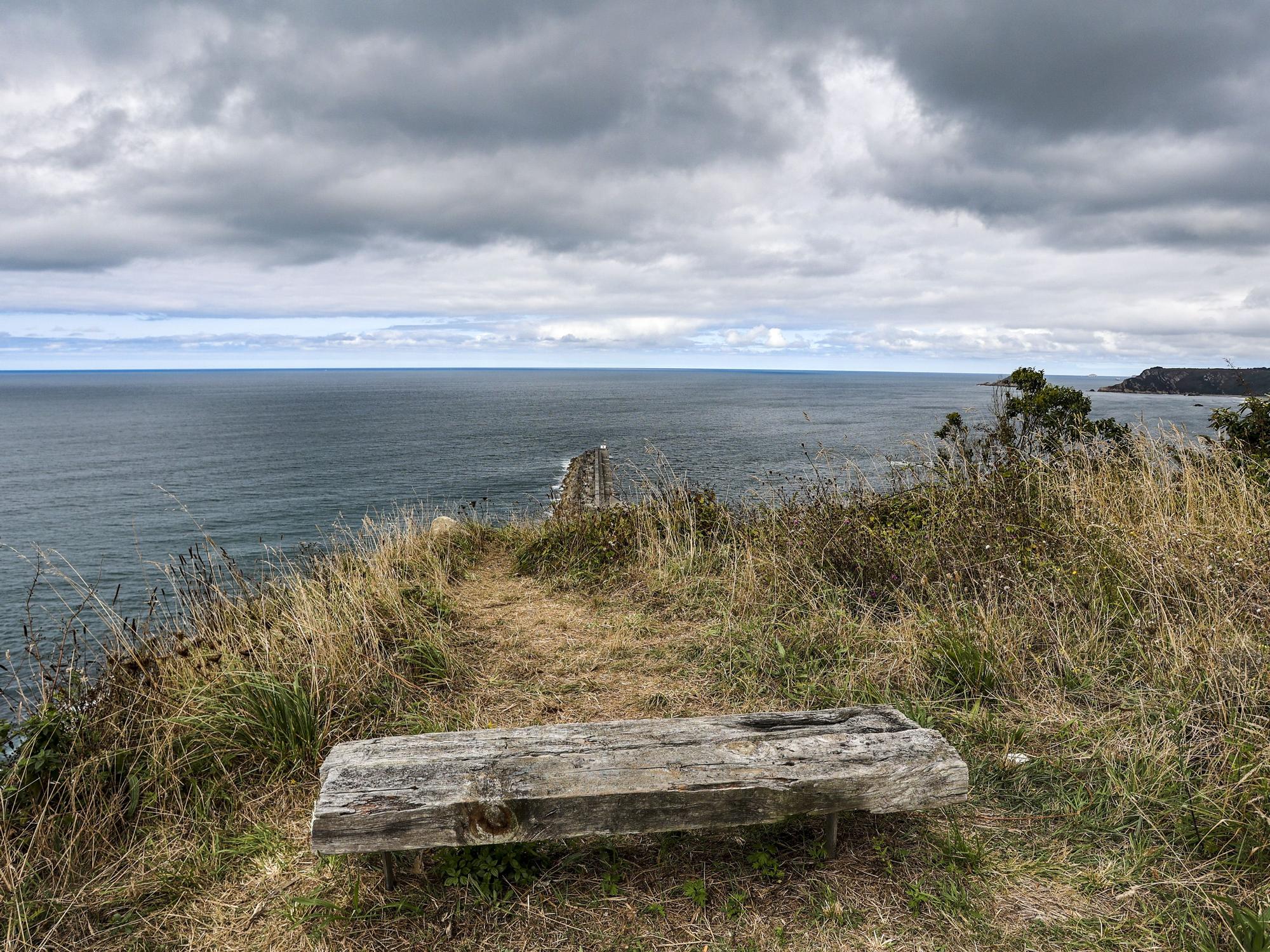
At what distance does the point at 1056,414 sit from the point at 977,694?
1393 cm

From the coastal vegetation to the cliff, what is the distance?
149 inches

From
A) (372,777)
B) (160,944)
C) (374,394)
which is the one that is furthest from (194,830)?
(374,394)

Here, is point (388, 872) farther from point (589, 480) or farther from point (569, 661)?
point (589, 480)

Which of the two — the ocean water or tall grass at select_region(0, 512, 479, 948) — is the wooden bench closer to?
tall grass at select_region(0, 512, 479, 948)

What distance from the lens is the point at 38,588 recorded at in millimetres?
17328

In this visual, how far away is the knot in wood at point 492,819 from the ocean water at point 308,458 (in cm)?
291

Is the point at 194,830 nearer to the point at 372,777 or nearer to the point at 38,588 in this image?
the point at 372,777

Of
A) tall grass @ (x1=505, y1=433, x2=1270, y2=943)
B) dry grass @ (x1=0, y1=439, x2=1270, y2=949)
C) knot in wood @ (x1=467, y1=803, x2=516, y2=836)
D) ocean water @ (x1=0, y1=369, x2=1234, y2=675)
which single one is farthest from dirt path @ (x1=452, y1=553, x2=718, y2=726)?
ocean water @ (x1=0, y1=369, x2=1234, y2=675)

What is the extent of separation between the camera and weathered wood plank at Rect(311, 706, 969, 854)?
253 cm

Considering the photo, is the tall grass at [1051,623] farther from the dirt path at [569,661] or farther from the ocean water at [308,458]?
the ocean water at [308,458]

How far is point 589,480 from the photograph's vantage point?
28.7m

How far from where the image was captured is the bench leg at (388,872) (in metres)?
2.69

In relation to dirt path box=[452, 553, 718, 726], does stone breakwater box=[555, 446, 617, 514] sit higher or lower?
lower

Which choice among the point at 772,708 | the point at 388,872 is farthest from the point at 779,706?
the point at 388,872
